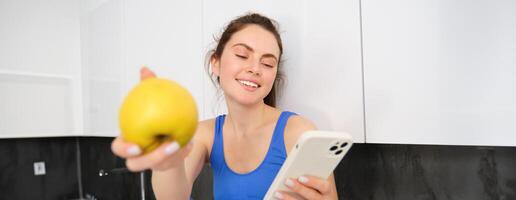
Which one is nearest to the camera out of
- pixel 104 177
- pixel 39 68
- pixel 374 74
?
pixel 374 74

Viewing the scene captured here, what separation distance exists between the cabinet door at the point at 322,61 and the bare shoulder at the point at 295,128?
57 millimetres

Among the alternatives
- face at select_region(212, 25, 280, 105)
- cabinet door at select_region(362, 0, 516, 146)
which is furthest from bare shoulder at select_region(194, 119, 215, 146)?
cabinet door at select_region(362, 0, 516, 146)

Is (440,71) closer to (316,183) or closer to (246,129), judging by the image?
(316,183)

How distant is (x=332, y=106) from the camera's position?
0.74 m

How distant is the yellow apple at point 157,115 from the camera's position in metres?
0.36

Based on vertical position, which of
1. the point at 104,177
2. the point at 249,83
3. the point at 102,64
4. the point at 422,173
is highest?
the point at 102,64

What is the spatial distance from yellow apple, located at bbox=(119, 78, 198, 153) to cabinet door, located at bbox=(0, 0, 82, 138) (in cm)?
170

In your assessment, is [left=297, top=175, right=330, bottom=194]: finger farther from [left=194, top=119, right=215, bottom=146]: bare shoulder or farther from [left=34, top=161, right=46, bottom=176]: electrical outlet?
[left=34, top=161, right=46, bottom=176]: electrical outlet

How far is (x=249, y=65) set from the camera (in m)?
0.74

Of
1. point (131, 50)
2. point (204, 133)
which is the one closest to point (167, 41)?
point (131, 50)

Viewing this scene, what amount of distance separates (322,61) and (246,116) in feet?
0.69

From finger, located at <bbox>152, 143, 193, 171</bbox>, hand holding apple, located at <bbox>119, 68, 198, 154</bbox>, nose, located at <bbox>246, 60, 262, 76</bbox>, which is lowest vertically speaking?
finger, located at <bbox>152, 143, 193, 171</bbox>

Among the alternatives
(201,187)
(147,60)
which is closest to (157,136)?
(147,60)

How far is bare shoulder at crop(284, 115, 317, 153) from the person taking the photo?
28.2 inches
